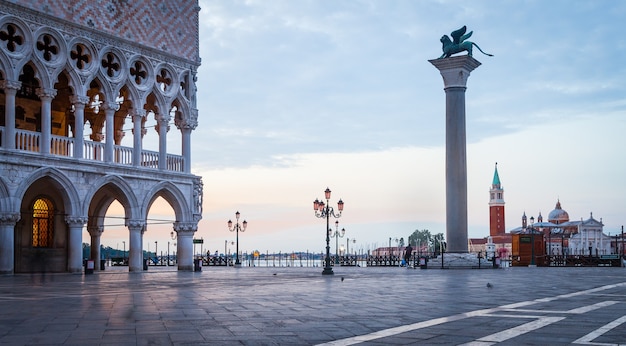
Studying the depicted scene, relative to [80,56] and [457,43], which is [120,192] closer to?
[80,56]

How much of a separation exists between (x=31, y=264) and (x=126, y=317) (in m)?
25.4

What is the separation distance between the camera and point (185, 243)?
3781cm

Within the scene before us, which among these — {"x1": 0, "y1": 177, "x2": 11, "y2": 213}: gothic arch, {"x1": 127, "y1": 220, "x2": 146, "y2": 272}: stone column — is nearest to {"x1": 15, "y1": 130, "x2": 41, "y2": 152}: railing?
{"x1": 0, "y1": 177, "x2": 11, "y2": 213}: gothic arch

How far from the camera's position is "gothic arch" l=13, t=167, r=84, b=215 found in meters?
28.9

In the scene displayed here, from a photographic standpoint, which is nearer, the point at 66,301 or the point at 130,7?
the point at 66,301

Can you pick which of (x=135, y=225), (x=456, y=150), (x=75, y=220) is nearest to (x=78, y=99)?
(x=75, y=220)

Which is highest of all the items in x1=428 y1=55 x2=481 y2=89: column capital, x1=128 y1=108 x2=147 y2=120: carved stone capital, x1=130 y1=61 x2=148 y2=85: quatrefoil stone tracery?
x1=428 y1=55 x2=481 y2=89: column capital

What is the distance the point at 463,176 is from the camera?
39.1 metres

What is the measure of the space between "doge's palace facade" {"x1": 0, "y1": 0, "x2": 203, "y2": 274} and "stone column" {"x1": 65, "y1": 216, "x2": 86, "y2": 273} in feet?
0.15

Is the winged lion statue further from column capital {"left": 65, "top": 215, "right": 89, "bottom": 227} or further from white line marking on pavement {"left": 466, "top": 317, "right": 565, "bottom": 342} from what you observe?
white line marking on pavement {"left": 466, "top": 317, "right": 565, "bottom": 342}

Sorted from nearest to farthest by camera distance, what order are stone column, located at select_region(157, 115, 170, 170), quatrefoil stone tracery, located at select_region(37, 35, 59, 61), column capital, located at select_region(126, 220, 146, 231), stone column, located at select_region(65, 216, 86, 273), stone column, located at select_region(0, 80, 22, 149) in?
stone column, located at select_region(0, 80, 22, 149) → quatrefoil stone tracery, located at select_region(37, 35, 59, 61) → stone column, located at select_region(65, 216, 86, 273) → column capital, located at select_region(126, 220, 146, 231) → stone column, located at select_region(157, 115, 170, 170)

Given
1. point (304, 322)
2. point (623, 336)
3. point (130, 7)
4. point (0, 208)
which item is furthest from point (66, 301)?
point (130, 7)

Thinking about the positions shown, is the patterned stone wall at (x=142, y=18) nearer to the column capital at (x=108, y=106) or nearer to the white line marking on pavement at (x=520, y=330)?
the column capital at (x=108, y=106)

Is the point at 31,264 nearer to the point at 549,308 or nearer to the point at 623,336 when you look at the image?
the point at 549,308
